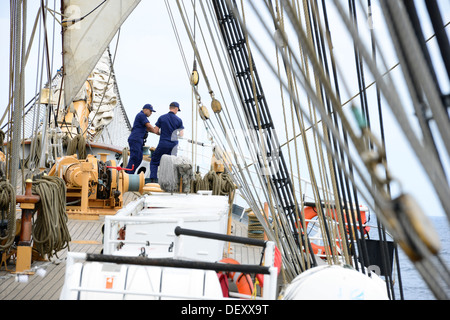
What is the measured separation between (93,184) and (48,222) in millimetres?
2825

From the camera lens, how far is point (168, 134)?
830 cm

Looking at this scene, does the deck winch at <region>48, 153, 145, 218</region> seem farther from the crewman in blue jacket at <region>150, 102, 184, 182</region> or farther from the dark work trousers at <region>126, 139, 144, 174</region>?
the dark work trousers at <region>126, 139, 144, 174</region>

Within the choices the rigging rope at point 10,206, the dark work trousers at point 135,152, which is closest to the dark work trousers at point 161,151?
the dark work trousers at point 135,152

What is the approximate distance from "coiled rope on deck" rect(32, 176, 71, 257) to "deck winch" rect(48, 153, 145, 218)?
7.50ft

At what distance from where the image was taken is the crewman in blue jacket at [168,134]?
27.1ft

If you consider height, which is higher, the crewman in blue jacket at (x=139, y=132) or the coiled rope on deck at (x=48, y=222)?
the crewman in blue jacket at (x=139, y=132)

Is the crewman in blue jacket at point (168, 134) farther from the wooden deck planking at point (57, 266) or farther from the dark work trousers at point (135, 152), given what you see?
the wooden deck planking at point (57, 266)

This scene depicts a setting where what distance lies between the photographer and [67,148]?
10125 mm

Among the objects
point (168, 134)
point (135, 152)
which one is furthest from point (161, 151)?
point (135, 152)

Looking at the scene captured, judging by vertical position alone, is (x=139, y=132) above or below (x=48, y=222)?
above

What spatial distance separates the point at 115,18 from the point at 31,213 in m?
6.64

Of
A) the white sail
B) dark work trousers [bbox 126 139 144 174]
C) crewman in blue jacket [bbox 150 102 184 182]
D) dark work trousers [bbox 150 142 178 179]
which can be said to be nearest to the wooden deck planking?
dark work trousers [bbox 150 142 178 179]

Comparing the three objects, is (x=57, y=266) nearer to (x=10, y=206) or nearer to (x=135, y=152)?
(x=10, y=206)

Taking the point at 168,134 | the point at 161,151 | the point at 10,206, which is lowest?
the point at 10,206
